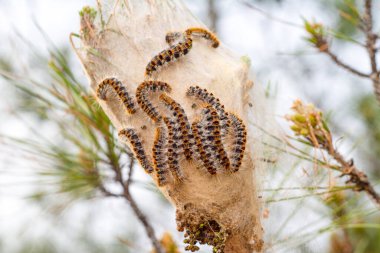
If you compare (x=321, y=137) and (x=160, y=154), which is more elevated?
(x=321, y=137)

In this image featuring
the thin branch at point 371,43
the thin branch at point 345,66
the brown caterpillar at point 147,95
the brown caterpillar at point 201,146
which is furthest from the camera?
the thin branch at point 345,66

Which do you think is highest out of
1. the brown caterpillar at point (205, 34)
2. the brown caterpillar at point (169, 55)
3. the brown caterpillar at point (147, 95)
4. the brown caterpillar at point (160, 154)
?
the brown caterpillar at point (205, 34)

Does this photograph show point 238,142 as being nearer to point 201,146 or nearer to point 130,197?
point 201,146

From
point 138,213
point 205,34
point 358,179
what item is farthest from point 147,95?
point 358,179

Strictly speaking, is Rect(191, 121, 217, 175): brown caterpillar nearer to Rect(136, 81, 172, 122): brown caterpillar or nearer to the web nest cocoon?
the web nest cocoon

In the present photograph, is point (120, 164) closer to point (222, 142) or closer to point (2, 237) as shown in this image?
point (222, 142)

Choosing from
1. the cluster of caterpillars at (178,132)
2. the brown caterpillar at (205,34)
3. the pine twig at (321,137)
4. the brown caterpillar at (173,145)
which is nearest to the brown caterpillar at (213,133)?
the cluster of caterpillars at (178,132)

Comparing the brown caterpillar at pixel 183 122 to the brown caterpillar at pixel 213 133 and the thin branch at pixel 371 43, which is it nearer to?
the brown caterpillar at pixel 213 133

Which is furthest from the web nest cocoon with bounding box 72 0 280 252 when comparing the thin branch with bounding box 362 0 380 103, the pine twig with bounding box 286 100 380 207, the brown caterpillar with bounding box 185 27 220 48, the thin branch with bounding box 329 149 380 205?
the thin branch with bounding box 362 0 380 103
